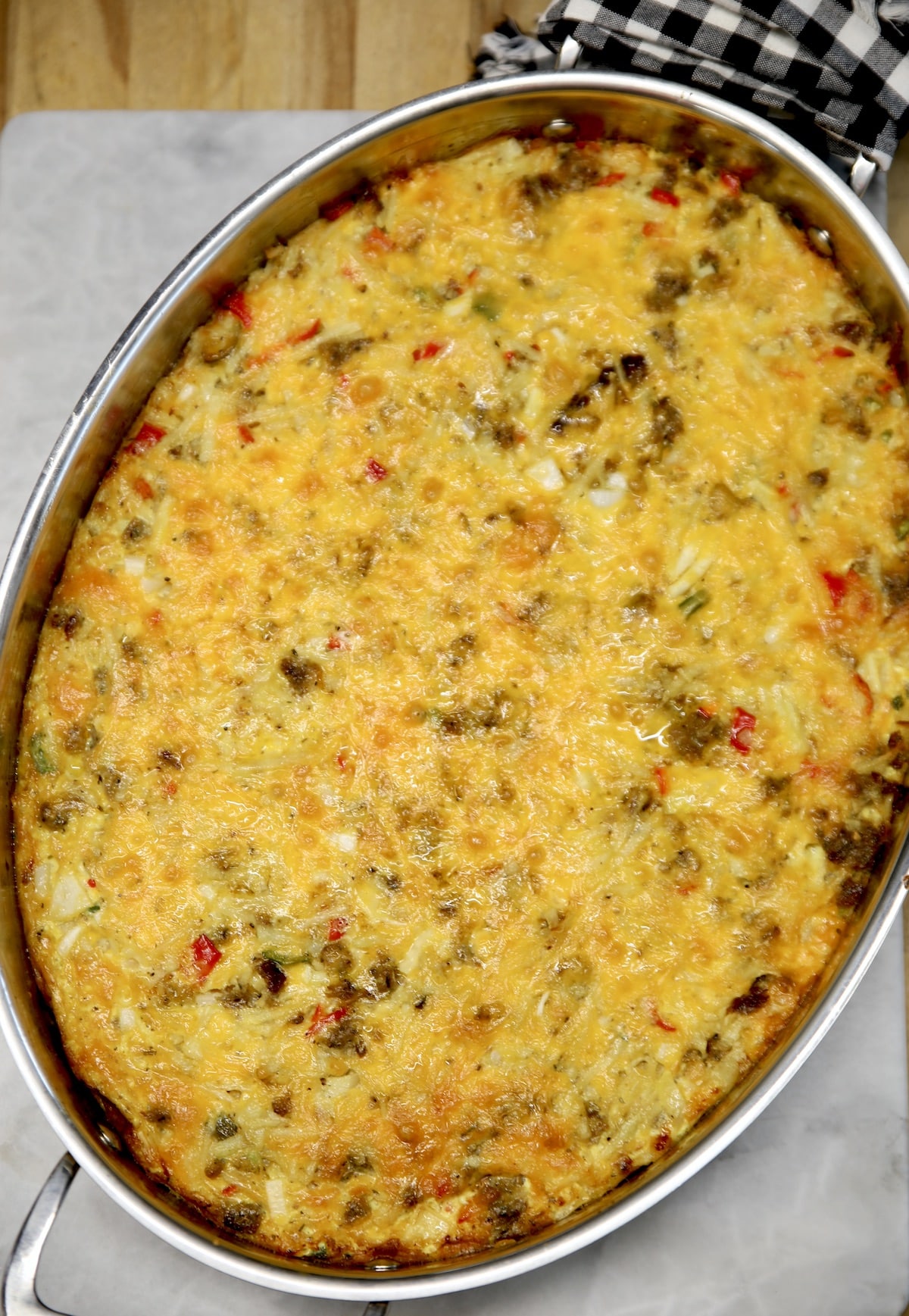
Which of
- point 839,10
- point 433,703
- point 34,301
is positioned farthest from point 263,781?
point 839,10

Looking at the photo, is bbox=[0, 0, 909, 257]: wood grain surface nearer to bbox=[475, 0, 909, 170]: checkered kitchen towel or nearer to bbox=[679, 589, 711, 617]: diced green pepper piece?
bbox=[475, 0, 909, 170]: checkered kitchen towel

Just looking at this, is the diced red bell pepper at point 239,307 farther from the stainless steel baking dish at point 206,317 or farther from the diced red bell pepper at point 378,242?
the diced red bell pepper at point 378,242

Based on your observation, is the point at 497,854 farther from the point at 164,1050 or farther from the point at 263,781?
the point at 164,1050

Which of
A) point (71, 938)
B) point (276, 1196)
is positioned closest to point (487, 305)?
point (71, 938)

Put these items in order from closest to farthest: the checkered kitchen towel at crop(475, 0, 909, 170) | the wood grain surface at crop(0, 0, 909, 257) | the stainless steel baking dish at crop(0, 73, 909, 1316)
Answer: the stainless steel baking dish at crop(0, 73, 909, 1316)
the checkered kitchen towel at crop(475, 0, 909, 170)
the wood grain surface at crop(0, 0, 909, 257)

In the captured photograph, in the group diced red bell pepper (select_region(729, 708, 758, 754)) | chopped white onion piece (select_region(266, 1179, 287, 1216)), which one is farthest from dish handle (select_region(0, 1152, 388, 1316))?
diced red bell pepper (select_region(729, 708, 758, 754))
